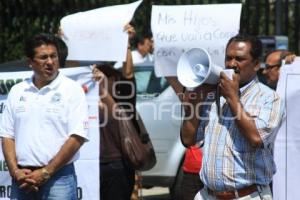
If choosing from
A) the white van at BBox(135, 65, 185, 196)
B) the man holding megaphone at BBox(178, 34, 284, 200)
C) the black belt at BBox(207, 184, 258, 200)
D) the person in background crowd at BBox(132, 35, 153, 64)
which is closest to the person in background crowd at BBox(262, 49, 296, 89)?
the man holding megaphone at BBox(178, 34, 284, 200)

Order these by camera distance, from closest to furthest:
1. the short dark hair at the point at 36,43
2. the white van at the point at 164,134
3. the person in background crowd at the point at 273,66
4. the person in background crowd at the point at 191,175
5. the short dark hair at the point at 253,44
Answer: the short dark hair at the point at 253,44, the short dark hair at the point at 36,43, the person in background crowd at the point at 191,175, the person in background crowd at the point at 273,66, the white van at the point at 164,134

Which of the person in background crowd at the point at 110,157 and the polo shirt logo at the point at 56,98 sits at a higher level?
the polo shirt logo at the point at 56,98

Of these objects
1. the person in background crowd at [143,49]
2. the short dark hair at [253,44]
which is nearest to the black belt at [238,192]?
the short dark hair at [253,44]

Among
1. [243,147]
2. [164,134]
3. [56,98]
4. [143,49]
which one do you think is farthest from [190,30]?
[143,49]

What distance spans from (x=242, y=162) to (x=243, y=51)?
638 millimetres

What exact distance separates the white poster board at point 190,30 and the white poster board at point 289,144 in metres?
0.85

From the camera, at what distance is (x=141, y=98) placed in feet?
31.5

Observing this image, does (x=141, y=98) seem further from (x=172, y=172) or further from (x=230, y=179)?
(x=230, y=179)

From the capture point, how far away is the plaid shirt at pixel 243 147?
4.71 meters

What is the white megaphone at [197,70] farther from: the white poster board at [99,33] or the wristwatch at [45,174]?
the white poster board at [99,33]

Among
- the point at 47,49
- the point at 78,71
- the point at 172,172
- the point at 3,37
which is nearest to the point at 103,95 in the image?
the point at 78,71

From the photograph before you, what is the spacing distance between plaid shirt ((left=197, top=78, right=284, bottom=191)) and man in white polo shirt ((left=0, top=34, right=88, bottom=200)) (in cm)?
110

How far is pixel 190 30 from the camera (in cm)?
695

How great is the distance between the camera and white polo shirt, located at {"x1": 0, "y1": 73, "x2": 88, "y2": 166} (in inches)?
216
